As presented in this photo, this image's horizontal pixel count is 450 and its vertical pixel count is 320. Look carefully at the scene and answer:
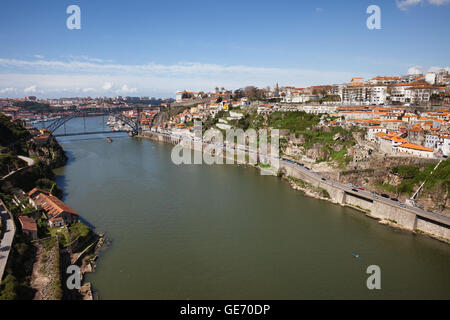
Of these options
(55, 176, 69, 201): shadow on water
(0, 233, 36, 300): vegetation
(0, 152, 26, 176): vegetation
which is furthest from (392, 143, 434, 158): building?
(0, 152, 26, 176): vegetation

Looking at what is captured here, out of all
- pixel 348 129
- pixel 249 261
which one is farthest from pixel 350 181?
pixel 249 261

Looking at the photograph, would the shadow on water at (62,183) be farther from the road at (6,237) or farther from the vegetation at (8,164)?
the road at (6,237)

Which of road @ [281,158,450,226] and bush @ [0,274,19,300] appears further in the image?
road @ [281,158,450,226]

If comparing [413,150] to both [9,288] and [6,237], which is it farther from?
[6,237]

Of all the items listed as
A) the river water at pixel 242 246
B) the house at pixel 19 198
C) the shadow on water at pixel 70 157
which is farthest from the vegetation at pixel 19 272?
the shadow on water at pixel 70 157

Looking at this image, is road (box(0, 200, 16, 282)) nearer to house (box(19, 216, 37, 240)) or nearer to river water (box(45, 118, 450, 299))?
house (box(19, 216, 37, 240))

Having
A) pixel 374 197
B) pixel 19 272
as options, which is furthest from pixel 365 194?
pixel 19 272
